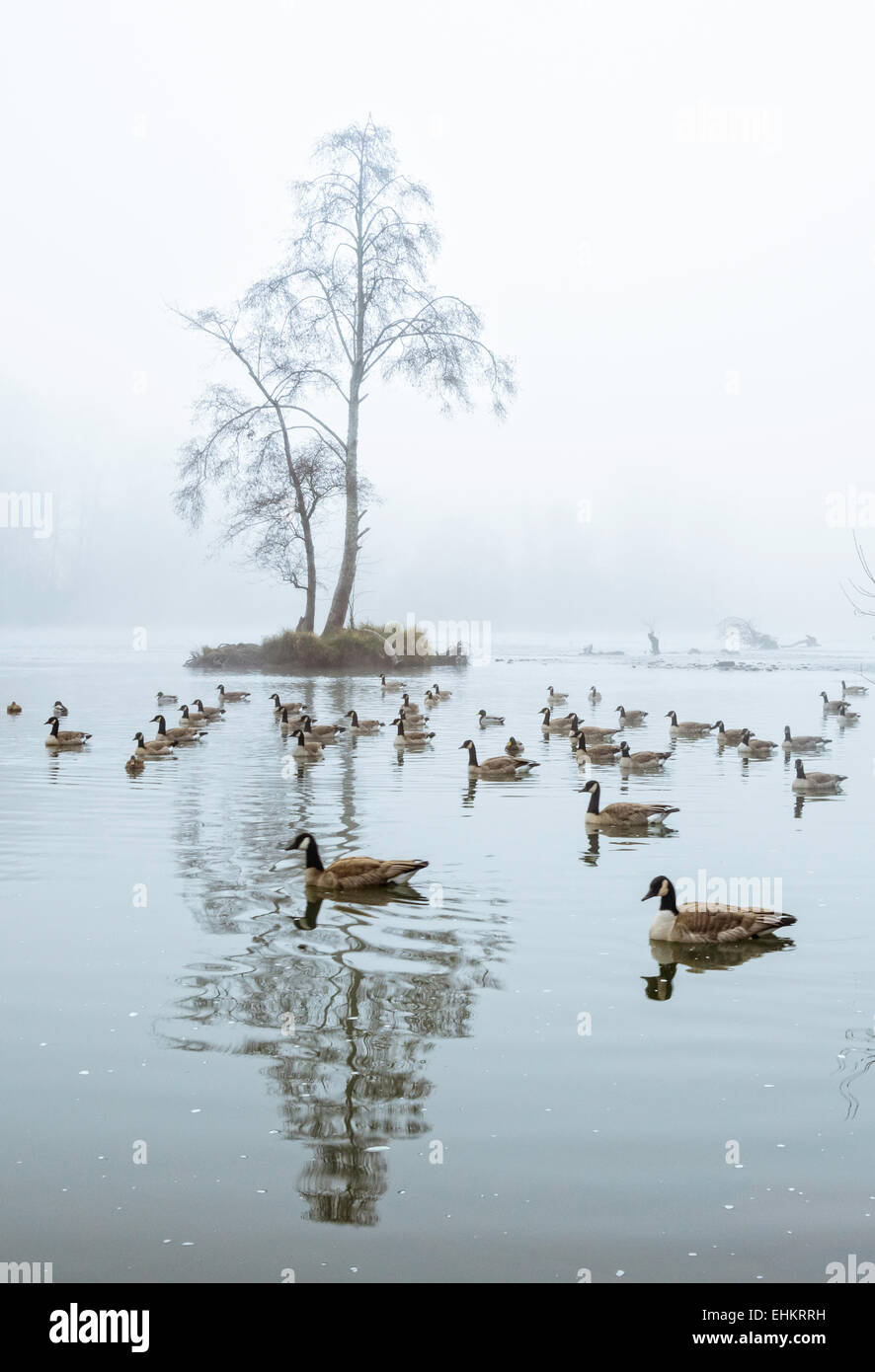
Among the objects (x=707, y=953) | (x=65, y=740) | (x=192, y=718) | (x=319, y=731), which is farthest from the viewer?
(x=192, y=718)

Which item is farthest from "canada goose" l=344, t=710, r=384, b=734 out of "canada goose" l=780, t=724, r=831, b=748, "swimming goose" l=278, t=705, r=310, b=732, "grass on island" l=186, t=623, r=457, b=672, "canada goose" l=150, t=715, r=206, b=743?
"grass on island" l=186, t=623, r=457, b=672

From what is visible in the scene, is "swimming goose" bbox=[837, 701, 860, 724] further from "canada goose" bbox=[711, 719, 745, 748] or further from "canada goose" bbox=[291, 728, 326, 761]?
"canada goose" bbox=[291, 728, 326, 761]

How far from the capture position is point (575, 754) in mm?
26250

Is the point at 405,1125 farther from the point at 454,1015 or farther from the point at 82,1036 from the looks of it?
the point at 82,1036

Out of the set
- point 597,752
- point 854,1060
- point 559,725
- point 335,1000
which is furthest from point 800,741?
point 335,1000

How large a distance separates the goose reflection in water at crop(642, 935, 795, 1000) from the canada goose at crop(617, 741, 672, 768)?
1302cm

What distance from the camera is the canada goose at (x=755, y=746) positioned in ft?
86.1

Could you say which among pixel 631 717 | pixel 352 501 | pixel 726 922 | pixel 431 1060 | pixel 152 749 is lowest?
pixel 431 1060

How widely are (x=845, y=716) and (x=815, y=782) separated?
53.1 feet

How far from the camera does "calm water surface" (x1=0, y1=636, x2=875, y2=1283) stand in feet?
18.8

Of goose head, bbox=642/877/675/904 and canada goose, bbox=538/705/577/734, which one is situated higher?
canada goose, bbox=538/705/577/734

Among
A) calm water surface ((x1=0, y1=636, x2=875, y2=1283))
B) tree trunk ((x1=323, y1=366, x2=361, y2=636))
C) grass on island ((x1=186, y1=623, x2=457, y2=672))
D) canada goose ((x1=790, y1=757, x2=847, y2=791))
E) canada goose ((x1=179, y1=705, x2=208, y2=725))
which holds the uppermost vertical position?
tree trunk ((x1=323, y1=366, x2=361, y2=636))

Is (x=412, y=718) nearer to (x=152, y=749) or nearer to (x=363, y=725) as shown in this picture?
(x=363, y=725)
